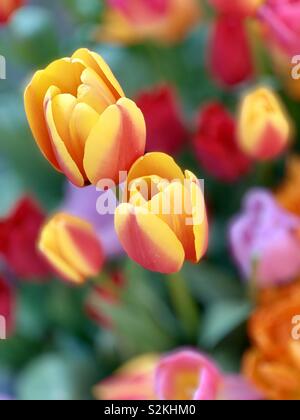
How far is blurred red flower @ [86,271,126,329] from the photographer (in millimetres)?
312

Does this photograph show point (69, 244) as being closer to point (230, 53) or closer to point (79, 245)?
point (79, 245)

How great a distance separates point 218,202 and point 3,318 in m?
0.12

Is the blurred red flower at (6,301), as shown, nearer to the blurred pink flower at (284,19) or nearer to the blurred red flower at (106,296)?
the blurred red flower at (106,296)

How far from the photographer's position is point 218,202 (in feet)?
1.23

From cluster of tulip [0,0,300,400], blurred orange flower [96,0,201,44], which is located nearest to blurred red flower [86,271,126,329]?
cluster of tulip [0,0,300,400]

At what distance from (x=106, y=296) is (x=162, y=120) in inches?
2.9

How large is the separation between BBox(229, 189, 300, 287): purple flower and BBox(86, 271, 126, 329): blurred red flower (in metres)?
0.06

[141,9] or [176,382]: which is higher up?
[141,9]

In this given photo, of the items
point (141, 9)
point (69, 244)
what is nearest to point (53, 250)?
point (69, 244)

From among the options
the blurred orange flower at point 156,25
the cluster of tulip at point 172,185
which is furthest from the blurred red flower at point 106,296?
the blurred orange flower at point 156,25

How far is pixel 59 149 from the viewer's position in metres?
0.16

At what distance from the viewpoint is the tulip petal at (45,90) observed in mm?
166

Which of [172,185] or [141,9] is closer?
[172,185]

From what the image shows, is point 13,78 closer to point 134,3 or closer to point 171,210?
point 134,3
